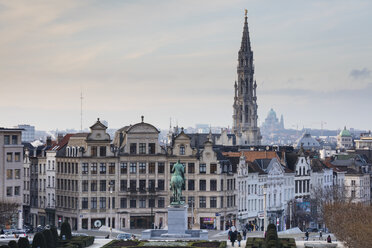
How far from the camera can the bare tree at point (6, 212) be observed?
140 metres

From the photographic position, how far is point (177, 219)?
122 meters

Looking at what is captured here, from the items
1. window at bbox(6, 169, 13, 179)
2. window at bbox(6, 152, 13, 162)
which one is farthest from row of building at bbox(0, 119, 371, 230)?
window at bbox(6, 169, 13, 179)

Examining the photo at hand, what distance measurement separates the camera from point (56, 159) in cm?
16588

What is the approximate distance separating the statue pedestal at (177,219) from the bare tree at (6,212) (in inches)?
1053

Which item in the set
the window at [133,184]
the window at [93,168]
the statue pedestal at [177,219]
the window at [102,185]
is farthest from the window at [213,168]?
the statue pedestal at [177,219]

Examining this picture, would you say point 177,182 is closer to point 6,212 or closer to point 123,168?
point 6,212

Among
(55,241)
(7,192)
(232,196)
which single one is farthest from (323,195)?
(55,241)

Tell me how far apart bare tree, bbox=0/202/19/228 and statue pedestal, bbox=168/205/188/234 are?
26.7 m

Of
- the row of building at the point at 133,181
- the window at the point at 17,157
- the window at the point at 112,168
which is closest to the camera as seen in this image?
the window at the point at 17,157

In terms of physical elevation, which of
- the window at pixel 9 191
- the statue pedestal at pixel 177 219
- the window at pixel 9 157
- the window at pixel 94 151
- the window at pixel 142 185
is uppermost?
the window at pixel 94 151

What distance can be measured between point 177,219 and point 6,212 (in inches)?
1158

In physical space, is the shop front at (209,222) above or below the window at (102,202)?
below

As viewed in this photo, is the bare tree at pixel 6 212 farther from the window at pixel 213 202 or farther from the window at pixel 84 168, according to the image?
the window at pixel 213 202

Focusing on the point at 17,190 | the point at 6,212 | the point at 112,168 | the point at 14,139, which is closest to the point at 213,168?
the point at 112,168
